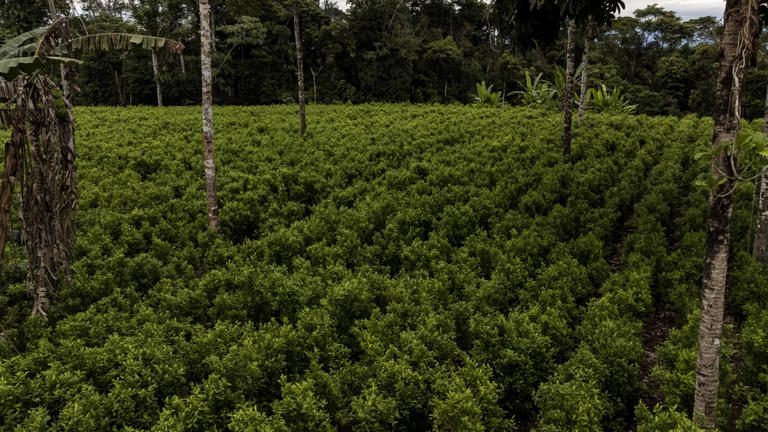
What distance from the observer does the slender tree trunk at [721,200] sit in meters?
4.40

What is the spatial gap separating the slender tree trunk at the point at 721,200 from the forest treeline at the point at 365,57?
28440 millimetres

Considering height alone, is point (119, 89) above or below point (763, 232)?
above

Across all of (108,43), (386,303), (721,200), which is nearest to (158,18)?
(108,43)

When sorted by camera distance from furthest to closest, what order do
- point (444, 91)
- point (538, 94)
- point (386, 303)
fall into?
point (444, 91), point (538, 94), point (386, 303)

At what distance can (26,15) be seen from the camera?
3288 cm

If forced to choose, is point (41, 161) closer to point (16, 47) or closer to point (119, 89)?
point (16, 47)

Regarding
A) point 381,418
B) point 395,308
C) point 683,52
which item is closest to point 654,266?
point 395,308

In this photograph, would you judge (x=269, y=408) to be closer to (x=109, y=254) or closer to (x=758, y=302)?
(x=109, y=254)

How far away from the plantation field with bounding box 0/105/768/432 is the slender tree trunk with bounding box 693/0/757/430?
455mm

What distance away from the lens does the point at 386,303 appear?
788cm

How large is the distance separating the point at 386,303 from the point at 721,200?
482 cm

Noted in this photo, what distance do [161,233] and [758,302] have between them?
36.4ft

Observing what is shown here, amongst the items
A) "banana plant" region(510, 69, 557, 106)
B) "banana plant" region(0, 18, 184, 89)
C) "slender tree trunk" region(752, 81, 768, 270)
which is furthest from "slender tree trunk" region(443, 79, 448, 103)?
"banana plant" region(0, 18, 184, 89)

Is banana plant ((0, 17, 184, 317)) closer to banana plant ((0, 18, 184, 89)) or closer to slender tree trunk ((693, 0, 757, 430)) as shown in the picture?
banana plant ((0, 18, 184, 89))
